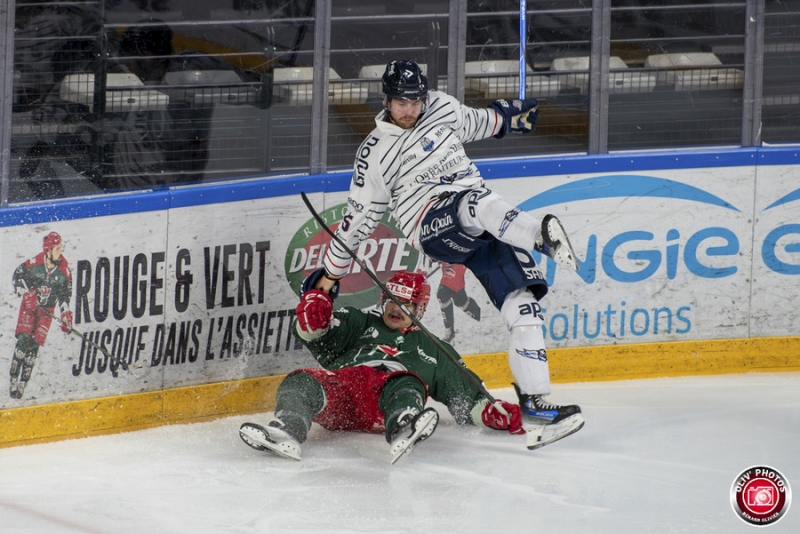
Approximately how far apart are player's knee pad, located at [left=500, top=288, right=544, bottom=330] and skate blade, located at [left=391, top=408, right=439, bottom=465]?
480 millimetres

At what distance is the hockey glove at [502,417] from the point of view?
4.63 meters

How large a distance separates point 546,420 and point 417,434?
516 mm

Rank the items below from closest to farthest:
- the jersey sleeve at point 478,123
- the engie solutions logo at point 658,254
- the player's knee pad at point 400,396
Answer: the player's knee pad at point 400,396
the jersey sleeve at point 478,123
the engie solutions logo at point 658,254

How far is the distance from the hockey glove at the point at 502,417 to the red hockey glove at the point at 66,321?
1.65 metres

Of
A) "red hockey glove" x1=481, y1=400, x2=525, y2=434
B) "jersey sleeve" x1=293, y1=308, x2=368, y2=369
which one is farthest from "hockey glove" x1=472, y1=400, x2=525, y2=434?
"jersey sleeve" x1=293, y1=308, x2=368, y2=369

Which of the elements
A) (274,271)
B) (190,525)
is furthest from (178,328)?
(190,525)

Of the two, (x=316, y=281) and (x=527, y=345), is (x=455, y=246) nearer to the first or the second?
(x=527, y=345)

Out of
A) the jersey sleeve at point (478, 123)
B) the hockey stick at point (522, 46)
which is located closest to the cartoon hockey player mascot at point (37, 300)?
the jersey sleeve at point (478, 123)

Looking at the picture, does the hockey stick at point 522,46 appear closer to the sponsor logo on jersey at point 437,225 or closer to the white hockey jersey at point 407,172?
the white hockey jersey at point 407,172

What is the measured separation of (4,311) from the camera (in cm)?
438

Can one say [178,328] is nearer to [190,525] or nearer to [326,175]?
[326,175]

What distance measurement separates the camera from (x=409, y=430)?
413 centimetres

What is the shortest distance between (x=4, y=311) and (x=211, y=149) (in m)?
1.15

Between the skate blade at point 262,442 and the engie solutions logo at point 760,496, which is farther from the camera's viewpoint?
the skate blade at point 262,442
